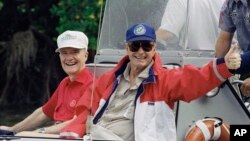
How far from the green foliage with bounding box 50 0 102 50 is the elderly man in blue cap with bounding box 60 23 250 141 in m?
8.17

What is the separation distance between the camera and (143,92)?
5082 millimetres

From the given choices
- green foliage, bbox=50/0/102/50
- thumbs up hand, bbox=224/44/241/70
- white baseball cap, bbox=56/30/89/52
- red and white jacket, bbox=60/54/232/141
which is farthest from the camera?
green foliage, bbox=50/0/102/50

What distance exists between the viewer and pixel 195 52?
5.69m

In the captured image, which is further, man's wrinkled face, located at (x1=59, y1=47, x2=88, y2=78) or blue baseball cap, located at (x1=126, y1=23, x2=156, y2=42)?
man's wrinkled face, located at (x1=59, y1=47, x2=88, y2=78)

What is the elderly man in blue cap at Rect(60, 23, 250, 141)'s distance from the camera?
4953 millimetres

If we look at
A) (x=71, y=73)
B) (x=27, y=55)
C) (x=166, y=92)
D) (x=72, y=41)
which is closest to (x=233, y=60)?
(x=166, y=92)

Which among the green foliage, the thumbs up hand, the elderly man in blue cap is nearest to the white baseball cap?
the elderly man in blue cap

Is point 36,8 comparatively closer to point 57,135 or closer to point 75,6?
point 75,6

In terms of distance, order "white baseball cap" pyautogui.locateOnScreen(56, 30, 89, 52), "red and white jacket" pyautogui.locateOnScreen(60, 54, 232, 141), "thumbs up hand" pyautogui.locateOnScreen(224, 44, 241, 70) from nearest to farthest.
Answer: "thumbs up hand" pyautogui.locateOnScreen(224, 44, 241, 70), "red and white jacket" pyautogui.locateOnScreen(60, 54, 232, 141), "white baseball cap" pyautogui.locateOnScreen(56, 30, 89, 52)

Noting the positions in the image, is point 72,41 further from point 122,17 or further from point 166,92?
point 166,92

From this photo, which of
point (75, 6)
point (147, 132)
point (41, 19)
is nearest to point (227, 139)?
point (147, 132)

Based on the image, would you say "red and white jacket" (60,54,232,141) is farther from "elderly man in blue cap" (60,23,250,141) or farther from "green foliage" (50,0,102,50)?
"green foliage" (50,0,102,50)

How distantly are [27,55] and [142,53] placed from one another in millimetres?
9771

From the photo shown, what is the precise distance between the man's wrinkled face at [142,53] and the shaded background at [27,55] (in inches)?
358
